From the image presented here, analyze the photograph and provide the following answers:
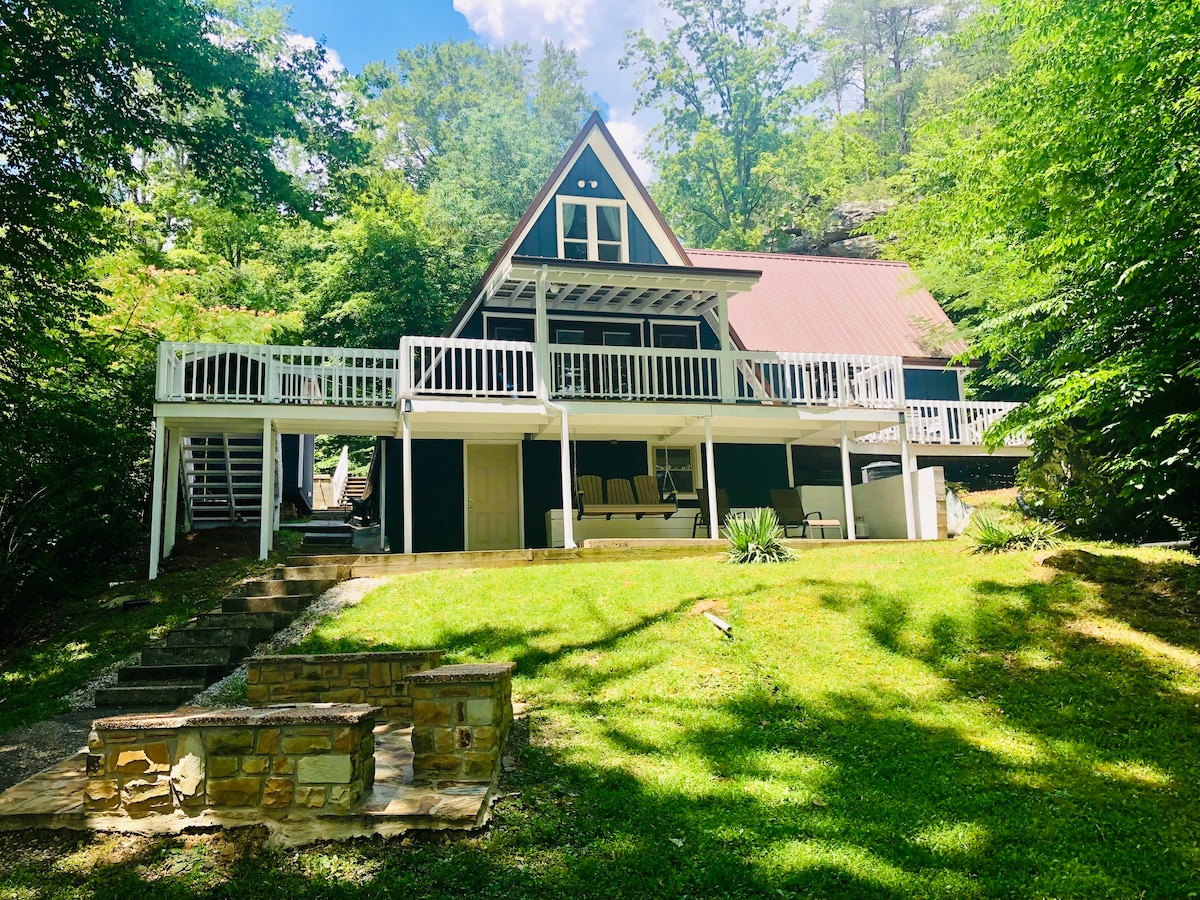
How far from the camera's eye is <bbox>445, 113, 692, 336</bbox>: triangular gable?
17.2 meters

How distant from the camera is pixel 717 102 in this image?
42.5 metres

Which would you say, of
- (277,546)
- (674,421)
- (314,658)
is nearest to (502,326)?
(674,421)

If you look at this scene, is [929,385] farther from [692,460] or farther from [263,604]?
[263,604]

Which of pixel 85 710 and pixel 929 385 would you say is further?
pixel 929 385

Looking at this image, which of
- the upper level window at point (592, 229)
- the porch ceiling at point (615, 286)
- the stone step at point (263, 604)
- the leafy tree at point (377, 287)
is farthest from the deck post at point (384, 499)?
the leafy tree at point (377, 287)

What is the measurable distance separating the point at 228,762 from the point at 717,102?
1691 inches

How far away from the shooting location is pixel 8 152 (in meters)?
11.3

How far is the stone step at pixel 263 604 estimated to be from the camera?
34.4ft

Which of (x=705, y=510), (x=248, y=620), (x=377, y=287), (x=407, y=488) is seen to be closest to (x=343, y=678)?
(x=248, y=620)

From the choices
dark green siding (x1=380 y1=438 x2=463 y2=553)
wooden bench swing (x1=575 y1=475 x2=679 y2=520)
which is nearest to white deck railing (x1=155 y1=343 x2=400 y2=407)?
dark green siding (x1=380 y1=438 x2=463 y2=553)

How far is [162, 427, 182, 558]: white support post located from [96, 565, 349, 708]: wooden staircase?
171 inches

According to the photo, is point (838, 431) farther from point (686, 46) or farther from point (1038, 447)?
point (686, 46)

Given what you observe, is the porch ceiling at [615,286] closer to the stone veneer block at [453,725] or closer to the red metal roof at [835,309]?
the red metal roof at [835,309]

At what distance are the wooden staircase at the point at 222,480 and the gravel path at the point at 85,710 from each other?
7378mm
